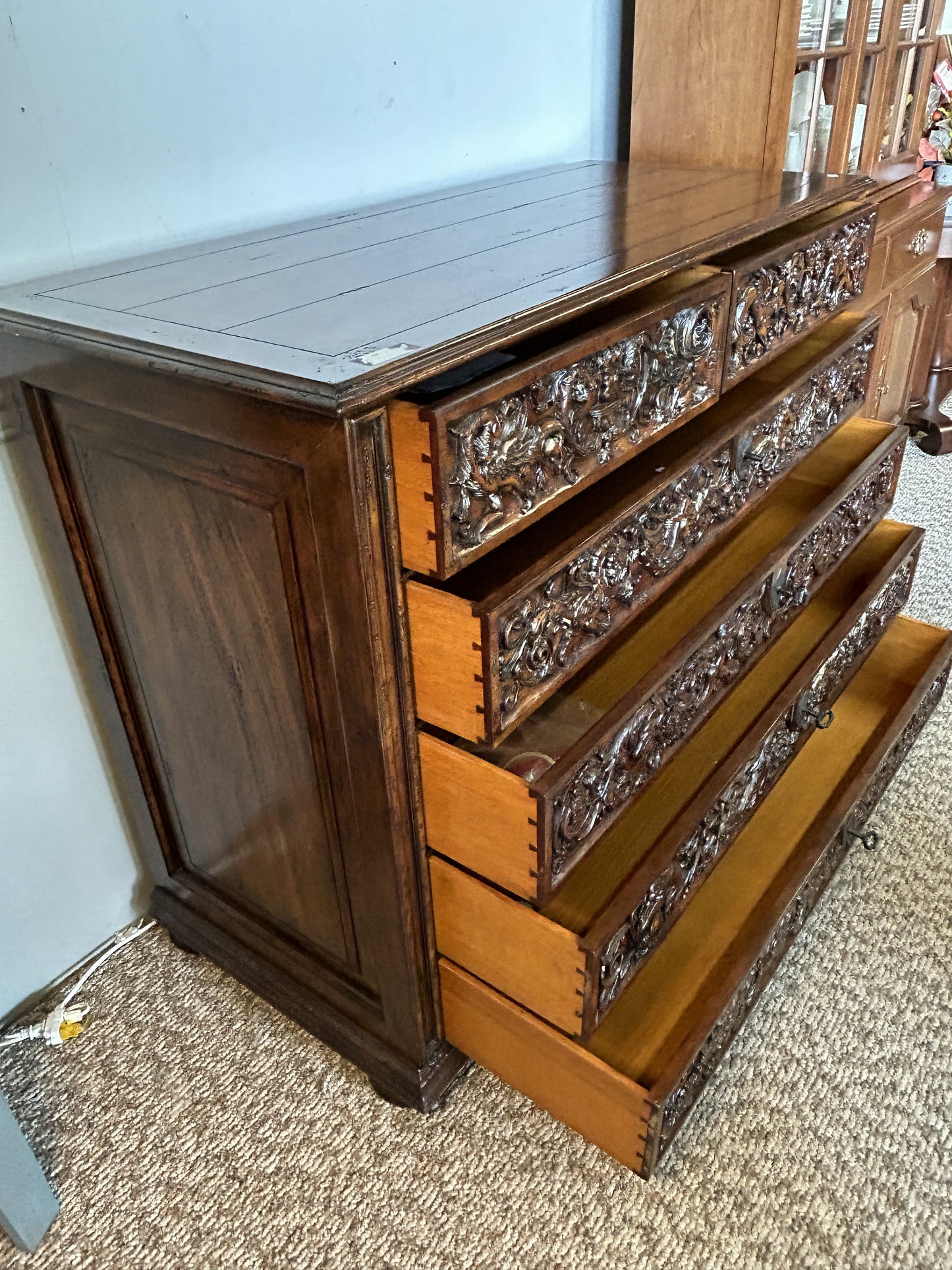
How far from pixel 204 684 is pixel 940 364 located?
2269 mm

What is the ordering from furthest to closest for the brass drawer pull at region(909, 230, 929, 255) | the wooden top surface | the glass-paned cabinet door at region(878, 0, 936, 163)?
the brass drawer pull at region(909, 230, 929, 255) < the glass-paned cabinet door at region(878, 0, 936, 163) < the wooden top surface

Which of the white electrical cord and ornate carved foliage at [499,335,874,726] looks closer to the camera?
ornate carved foliage at [499,335,874,726]

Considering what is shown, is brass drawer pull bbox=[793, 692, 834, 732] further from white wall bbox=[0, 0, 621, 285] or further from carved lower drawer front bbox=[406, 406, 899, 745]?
white wall bbox=[0, 0, 621, 285]

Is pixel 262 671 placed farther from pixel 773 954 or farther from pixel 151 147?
pixel 773 954

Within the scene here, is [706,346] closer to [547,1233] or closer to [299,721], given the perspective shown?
[299,721]

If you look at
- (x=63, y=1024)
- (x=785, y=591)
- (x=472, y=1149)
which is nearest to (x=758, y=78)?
(x=785, y=591)

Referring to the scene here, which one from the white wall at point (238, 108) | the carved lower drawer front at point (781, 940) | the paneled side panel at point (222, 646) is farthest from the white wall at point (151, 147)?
the carved lower drawer front at point (781, 940)

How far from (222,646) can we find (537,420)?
366mm

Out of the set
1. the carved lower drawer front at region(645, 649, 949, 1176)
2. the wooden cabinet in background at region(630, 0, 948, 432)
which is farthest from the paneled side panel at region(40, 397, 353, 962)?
the wooden cabinet in background at region(630, 0, 948, 432)

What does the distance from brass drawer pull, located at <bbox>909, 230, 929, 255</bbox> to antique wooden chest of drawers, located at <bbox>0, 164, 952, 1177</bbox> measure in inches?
37.1

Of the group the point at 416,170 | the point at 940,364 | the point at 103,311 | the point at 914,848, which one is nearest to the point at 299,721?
the point at 103,311

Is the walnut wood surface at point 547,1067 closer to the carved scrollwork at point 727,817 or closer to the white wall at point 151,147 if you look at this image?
the carved scrollwork at point 727,817

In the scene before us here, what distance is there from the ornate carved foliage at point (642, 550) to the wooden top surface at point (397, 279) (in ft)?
0.66

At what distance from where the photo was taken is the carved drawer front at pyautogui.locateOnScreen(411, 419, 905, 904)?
0.80 m
